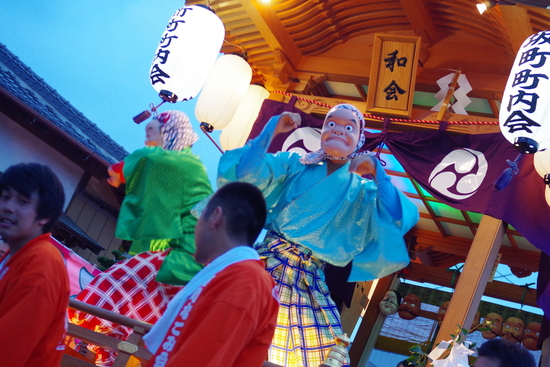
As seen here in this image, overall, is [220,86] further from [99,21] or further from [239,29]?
[99,21]

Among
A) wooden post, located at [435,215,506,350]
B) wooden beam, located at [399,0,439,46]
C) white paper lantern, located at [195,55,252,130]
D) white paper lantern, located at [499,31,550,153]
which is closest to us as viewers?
white paper lantern, located at [499,31,550,153]

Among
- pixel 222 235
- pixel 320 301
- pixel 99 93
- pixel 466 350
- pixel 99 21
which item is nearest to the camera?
pixel 222 235

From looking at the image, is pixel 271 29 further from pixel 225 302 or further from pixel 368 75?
pixel 225 302

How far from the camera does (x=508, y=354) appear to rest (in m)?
3.15

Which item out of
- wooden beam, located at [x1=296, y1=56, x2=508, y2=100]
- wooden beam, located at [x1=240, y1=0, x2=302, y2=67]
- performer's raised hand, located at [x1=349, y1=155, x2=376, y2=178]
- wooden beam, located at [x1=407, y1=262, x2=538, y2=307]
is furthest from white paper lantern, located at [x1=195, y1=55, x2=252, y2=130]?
wooden beam, located at [x1=407, y1=262, x2=538, y2=307]

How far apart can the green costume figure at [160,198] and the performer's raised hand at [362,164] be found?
1097 mm

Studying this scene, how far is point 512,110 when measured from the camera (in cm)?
529

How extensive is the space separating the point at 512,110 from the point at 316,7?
347 centimetres

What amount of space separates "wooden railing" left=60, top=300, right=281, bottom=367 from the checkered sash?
1.03 ft

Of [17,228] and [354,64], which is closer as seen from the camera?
[17,228]

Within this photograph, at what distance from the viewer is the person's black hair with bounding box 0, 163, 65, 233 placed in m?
2.74

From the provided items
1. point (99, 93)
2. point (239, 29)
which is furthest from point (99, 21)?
point (239, 29)

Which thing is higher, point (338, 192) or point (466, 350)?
point (338, 192)

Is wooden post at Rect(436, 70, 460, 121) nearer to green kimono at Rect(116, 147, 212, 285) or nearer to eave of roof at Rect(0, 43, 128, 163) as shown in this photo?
green kimono at Rect(116, 147, 212, 285)
